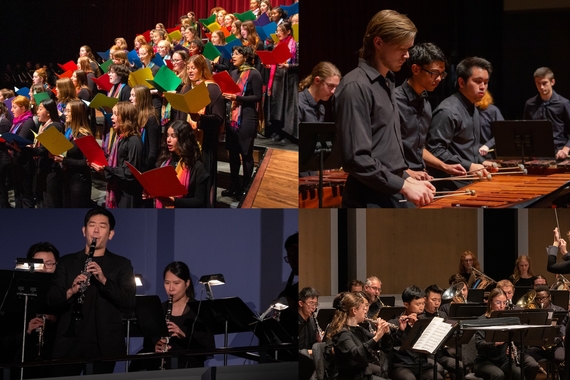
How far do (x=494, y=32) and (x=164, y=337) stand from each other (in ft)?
12.4

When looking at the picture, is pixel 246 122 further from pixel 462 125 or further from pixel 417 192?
pixel 462 125

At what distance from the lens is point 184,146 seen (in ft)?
22.5

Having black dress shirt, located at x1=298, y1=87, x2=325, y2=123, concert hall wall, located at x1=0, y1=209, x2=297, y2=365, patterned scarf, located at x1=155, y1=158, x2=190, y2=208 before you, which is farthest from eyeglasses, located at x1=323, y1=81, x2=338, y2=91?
patterned scarf, located at x1=155, y1=158, x2=190, y2=208

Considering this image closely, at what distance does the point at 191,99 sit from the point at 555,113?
10.2ft

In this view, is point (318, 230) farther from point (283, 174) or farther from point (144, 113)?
point (144, 113)

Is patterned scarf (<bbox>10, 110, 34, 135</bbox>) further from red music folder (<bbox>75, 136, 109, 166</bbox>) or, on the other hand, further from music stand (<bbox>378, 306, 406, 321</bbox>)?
music stand (<bbox>378, 306, 406, 321</bbox>)

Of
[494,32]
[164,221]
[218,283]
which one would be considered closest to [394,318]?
[218,283]

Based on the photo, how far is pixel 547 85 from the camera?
23.4 feet

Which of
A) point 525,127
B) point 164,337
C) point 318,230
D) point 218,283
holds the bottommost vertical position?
point 164,337

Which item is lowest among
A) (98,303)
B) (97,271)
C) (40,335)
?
(40,335)

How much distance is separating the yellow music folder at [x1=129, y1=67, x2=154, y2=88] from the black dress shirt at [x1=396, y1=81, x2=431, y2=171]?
2.07 meters

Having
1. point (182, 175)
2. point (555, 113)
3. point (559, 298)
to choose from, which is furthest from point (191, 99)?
point (559, 298)

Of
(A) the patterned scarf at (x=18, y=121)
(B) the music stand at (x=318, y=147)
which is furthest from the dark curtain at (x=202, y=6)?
(A) the patterned scarf at (x=18, y=121)

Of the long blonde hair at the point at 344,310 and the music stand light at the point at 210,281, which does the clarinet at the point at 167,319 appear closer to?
the music stand light at the point at 210,281
